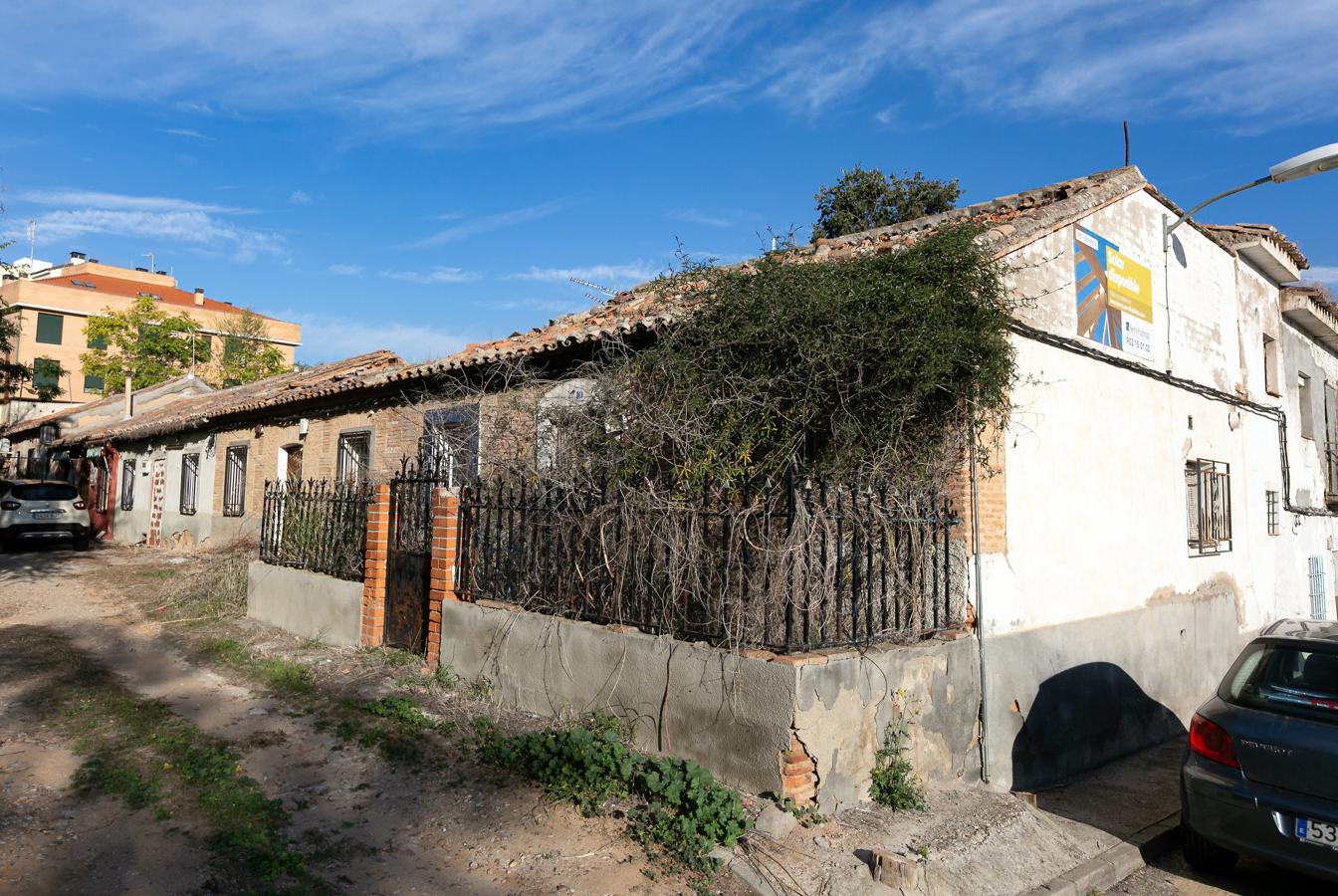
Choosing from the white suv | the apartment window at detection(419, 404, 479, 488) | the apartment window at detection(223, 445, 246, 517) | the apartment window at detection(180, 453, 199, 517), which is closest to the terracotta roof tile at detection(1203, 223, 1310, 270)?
the apartment window at detection(419, 404, 479, 488)

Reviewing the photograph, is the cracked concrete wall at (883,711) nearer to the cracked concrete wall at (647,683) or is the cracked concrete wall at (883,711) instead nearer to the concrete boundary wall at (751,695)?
Result: the concrete boundary wall at (751,695)

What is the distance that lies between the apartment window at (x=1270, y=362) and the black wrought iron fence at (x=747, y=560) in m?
8.91

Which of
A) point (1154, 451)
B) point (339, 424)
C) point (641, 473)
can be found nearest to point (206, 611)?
point (339, 424)

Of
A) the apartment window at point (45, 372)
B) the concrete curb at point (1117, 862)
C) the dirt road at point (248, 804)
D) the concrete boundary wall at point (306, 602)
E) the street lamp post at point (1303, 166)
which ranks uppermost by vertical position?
the apartment window at point (45, 372)

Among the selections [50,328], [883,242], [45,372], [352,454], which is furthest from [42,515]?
[50,328]

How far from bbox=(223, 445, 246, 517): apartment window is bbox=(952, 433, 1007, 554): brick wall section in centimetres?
1306

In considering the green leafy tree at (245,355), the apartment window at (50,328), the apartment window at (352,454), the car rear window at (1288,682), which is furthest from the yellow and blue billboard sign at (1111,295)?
the apartment window at (50,328)

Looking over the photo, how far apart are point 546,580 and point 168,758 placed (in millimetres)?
2628

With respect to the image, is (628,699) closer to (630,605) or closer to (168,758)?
(630,605)

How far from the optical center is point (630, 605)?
580 cm

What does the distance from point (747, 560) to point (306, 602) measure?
5.68 metres

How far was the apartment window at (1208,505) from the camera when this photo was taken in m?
9.30

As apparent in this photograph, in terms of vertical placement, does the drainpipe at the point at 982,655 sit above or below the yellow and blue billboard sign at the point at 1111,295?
below

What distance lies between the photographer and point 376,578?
806 cm
